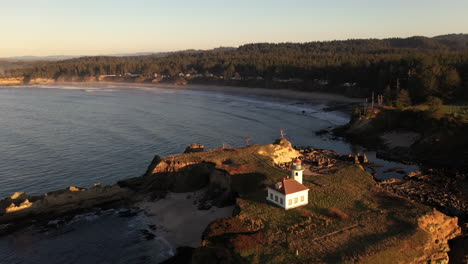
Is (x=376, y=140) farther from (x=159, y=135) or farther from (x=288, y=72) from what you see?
(x=288, y=72)

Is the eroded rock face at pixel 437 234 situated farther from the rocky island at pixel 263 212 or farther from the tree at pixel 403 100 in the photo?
the tree at pixel 403 100

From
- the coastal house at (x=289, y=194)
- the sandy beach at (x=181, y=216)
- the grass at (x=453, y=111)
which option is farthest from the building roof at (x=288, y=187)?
the grass at (x=453, y=111)

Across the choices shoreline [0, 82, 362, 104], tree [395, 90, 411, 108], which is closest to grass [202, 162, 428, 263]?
tree [395, 90, 411, 108]

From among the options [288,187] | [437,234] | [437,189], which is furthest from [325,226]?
[437,189]

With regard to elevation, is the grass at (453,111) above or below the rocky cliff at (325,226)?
above

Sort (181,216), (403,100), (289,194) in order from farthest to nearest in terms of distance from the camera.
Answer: (403,100)
(181,216)
(289,194)

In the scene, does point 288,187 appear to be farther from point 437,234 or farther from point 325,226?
point 437,234

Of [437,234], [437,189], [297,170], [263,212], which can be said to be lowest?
[437,189]
